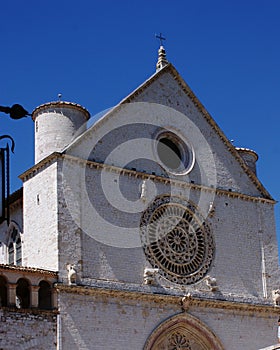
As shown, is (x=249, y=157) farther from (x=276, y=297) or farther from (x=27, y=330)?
(x=27, y=330)

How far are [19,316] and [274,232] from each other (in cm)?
1025

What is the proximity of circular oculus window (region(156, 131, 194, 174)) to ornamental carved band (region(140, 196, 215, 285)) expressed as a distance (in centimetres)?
119

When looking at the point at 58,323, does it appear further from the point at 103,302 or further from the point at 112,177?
the point at 112,177

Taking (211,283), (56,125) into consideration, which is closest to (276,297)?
(211,283)

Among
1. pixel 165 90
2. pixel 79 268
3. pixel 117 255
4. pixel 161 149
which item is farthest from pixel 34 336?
pixel 165 90

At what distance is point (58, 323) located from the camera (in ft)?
57.3

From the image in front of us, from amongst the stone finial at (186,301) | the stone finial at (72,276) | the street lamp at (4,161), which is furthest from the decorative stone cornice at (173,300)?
the street lamp at (4,161)

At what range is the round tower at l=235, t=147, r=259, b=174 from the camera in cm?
2498

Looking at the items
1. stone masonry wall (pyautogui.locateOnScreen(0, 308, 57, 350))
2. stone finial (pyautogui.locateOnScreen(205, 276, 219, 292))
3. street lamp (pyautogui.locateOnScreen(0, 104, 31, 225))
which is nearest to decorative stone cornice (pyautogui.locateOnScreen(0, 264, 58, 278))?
stone masonry wall (pyautogui.locateOnScreen(0, 308, 57, 350))

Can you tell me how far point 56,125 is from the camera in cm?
2034

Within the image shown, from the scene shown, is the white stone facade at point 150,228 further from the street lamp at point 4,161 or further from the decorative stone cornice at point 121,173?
the street lamp at point 4,161

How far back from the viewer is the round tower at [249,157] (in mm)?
24984

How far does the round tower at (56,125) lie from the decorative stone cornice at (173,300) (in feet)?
14.0

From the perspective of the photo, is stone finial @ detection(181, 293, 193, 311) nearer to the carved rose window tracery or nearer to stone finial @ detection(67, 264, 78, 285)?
the carved rose window tracery
